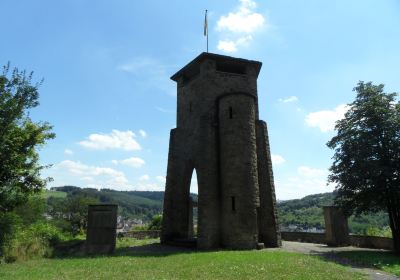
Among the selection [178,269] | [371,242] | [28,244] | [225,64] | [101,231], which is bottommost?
[178,269]

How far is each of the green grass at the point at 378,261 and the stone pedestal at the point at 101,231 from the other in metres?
10.7

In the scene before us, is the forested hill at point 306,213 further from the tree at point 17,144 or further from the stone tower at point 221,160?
the tree at point 17,144

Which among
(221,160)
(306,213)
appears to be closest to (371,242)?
(221,160)

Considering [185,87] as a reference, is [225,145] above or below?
below

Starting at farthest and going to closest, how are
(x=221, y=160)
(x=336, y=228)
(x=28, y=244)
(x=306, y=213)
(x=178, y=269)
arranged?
(x=306, y=213) → (x=336, y=228) → (x=221, y=160) → (x=28, y=244) → (x=178, y=269)

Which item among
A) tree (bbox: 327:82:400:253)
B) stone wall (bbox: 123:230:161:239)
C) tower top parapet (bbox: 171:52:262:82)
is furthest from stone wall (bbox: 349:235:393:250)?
stone wall (bbox: 123:230:161:239)

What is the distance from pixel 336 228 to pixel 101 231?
13924 mm

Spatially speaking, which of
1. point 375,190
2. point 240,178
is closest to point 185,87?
point 240,178

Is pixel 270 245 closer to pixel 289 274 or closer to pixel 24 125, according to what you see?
pixel 289 274

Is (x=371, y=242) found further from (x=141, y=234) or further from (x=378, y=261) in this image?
(x=141, y=234)

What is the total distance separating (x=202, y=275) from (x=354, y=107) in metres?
12.6

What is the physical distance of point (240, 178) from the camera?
61.9 feet

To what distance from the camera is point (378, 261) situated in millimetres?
13281

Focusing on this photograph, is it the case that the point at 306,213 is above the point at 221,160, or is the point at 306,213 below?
below
